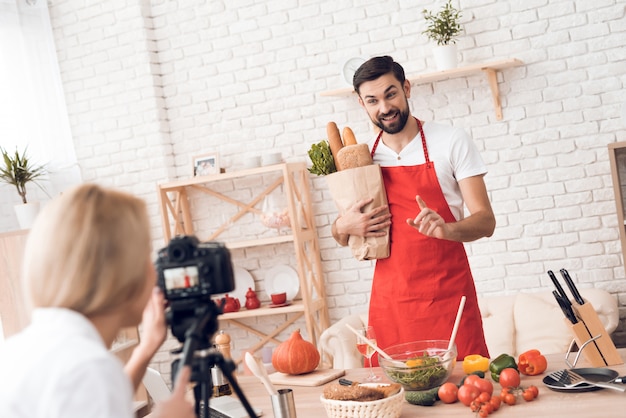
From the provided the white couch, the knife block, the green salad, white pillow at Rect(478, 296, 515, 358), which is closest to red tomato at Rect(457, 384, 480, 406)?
the green salad

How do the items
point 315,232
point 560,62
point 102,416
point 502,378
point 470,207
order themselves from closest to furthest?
point 102,416, point 502,378, point 470,207, point 560,62, point 315,232

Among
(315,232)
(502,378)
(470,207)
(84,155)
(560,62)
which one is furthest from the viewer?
(84,155)

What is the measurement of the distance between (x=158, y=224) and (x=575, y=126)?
8.94 ft

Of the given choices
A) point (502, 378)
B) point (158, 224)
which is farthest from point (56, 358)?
point (158, 224)

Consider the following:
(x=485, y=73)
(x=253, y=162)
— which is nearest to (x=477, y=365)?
(x=485, y=73)

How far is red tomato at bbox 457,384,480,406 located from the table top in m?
0.02

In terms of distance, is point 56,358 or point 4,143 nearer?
point 56,358

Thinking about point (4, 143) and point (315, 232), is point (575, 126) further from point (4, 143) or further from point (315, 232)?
point (4, 143)

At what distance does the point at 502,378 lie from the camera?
2.20 metres

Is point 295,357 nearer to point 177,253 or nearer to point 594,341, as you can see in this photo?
point 594,341

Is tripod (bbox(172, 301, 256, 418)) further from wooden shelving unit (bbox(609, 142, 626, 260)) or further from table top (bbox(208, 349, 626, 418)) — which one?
wooden shelving unit (bbox(609, 142, 626, 260))

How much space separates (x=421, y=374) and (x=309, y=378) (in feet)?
1.77

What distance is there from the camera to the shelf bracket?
4.36 meters

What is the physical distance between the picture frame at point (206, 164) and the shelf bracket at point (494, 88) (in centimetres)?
175
